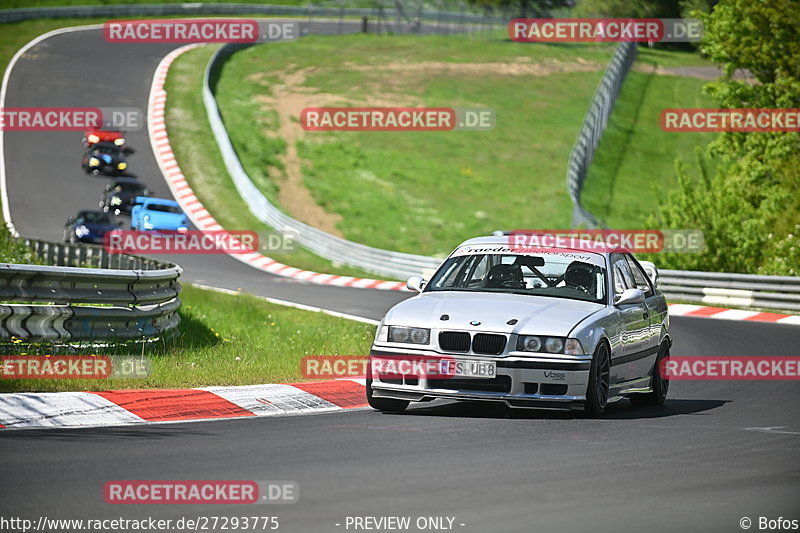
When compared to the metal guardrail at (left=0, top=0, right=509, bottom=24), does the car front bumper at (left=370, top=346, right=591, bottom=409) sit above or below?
above

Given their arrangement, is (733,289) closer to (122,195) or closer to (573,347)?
(573,347)

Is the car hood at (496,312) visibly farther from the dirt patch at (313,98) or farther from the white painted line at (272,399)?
the dirt patch at (313,98)

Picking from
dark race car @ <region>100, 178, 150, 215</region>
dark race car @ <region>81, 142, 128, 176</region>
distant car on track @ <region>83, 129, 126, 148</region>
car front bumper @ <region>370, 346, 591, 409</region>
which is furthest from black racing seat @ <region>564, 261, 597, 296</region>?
distant car on track @ <region>83, 129, 126, 148</region>

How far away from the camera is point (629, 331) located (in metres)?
11.5

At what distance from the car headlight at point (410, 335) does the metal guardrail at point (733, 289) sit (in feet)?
58.4

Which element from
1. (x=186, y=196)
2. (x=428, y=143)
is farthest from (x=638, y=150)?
(x=186, y=196)

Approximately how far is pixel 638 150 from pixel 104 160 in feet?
79.4

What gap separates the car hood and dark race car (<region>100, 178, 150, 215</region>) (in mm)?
29283

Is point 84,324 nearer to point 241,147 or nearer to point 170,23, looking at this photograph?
point 241,147

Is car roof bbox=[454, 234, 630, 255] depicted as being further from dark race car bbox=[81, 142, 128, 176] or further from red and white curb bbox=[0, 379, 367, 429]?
Result: dark race car bbox=[81, 142, 128, 176]

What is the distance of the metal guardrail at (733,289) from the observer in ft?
87.7

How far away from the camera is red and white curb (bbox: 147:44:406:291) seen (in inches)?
1248

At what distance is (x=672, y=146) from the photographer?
5869cm

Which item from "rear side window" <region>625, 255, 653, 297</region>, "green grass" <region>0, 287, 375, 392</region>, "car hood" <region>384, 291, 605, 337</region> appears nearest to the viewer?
"car hood" <region>384, 291, 605, 337</region>
